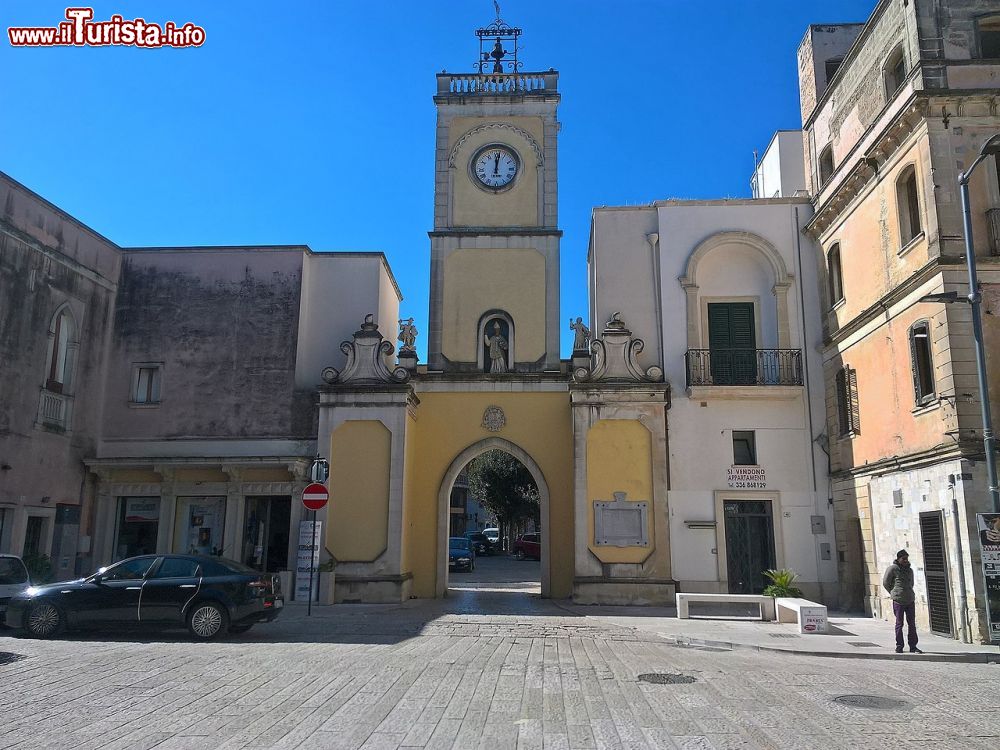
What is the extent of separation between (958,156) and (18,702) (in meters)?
16.7

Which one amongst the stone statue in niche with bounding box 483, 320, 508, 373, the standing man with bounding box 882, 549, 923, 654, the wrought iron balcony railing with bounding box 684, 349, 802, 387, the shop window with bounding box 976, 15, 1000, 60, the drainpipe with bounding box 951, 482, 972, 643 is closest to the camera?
the standing man with bounding box 882, 549, 923, 654

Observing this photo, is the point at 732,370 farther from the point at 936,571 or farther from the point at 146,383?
the point at 146,383

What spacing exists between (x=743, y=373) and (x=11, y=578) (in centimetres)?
1698

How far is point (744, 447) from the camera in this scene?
70.1 feet

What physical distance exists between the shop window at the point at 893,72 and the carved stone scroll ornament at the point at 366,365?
12739 millimetres

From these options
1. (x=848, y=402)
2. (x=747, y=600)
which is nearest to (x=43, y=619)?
(x=747, y=600)

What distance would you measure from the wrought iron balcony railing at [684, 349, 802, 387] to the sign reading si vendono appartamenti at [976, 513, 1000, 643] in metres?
8.43

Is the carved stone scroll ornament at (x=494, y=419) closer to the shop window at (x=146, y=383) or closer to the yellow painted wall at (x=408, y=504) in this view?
the yellow painted wall at (x=408, y=504)

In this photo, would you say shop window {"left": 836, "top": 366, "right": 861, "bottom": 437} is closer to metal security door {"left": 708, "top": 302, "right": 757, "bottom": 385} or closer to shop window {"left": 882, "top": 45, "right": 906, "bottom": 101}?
metal security door {"left": 708, "top": 302, "right": 757, "bottom": 385}

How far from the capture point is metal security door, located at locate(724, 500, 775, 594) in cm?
2058

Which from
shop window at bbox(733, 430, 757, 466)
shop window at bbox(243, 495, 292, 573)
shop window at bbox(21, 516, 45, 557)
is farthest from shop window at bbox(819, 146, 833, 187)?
shop window at bbox(21, 516, 45, 557)

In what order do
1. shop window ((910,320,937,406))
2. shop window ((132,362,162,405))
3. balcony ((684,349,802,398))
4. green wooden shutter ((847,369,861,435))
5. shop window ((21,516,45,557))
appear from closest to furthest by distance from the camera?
shop window ((910,320,937,406)) → green wooden shutter ((847,369,861,435)) → shop window ((21,516,45,557)) → balcony ((684,349,802,398)) → shop window ((132,362,162,405))

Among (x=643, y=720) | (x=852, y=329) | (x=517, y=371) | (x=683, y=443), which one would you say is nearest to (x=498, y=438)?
(x=517, y=371)

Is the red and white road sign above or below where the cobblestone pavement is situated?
above
